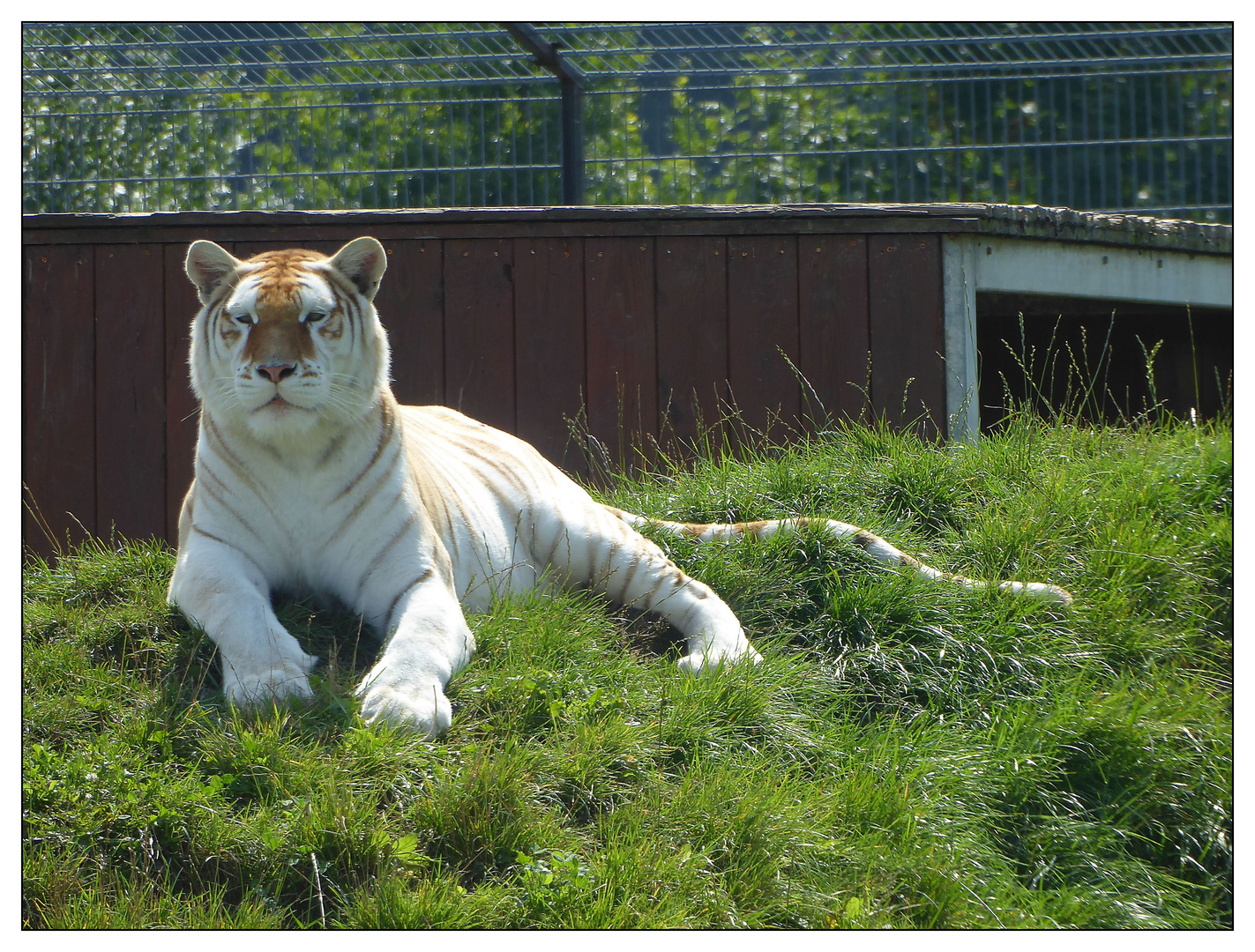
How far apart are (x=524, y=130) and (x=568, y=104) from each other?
2.39 ft

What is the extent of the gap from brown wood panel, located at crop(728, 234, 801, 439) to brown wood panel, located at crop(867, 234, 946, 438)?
1.37 ft

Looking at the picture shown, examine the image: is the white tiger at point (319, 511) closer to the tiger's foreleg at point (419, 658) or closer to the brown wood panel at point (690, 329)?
the tiger's foreleg at point (419, 658)

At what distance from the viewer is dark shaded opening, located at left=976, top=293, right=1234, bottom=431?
7199mm

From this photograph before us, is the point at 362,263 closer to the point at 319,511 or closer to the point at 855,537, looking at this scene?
the point at 319,511

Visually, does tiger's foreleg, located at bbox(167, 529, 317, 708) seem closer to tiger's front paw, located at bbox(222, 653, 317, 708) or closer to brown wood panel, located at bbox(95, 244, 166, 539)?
tiger's front paw, located at bbox(222, 653, 317, 708)

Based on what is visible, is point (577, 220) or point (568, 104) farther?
point (568, 104)

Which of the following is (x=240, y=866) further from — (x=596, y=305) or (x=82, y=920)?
(x=596, y=305)

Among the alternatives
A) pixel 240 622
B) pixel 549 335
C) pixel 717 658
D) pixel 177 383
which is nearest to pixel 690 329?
pixel 549 335

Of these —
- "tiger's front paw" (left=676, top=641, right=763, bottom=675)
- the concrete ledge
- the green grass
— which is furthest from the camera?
the concrete ledge

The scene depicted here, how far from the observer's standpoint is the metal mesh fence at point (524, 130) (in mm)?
7551

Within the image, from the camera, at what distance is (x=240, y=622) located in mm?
3236

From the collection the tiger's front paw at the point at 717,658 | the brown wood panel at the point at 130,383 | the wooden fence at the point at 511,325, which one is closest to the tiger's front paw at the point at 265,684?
the tiger's front paw at the point at 717,658

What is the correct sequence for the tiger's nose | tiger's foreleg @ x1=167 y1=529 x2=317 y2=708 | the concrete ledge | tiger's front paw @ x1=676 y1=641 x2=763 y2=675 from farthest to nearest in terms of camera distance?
the concrete ledge, tiger's front paw @ x1=676 y1=641 x2=763 y2=675, the tiger's nose, tiger's foreleg @ x1=167 y1=529 x2=317 y2=708

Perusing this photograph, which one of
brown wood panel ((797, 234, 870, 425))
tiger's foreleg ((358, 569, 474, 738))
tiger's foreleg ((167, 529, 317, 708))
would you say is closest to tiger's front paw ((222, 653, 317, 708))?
tiger's foreleg ((167, 529, 317, 708))
